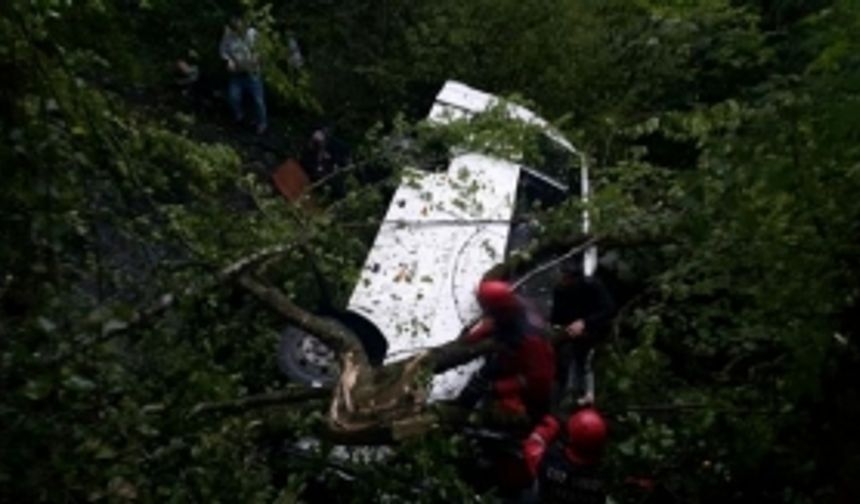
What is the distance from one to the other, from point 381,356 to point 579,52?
455 cm

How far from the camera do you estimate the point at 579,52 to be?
11602 mm

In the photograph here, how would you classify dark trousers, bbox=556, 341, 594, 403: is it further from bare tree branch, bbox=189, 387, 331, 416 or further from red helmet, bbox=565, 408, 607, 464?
bare tree branch, bbox=189, 387, 331, 416

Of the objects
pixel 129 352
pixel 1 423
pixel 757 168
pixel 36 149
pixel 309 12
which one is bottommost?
pixel 1 423

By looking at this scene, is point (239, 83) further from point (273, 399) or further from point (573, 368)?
point (273, 399)

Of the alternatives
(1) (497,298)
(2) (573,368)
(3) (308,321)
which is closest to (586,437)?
(1) (497,298)

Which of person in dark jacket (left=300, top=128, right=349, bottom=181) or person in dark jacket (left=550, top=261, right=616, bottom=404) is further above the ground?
person in dark jacket (left=300, top=128, right=349, bottom=181)

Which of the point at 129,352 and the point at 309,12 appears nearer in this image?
the point at 129,352

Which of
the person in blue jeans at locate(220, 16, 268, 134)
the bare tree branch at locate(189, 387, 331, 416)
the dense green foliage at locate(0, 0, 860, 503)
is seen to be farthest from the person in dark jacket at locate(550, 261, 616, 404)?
the person in blue jeans at locate(220, 16, 268, 134)

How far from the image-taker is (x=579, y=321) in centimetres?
777

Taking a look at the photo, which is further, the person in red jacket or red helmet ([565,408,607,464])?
the person in red jacket

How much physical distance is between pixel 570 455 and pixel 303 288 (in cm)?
180

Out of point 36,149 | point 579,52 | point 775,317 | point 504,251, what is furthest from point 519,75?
point 36,149

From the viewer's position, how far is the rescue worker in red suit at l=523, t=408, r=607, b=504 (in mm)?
6680

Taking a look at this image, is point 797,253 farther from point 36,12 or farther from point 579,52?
point 579,52
